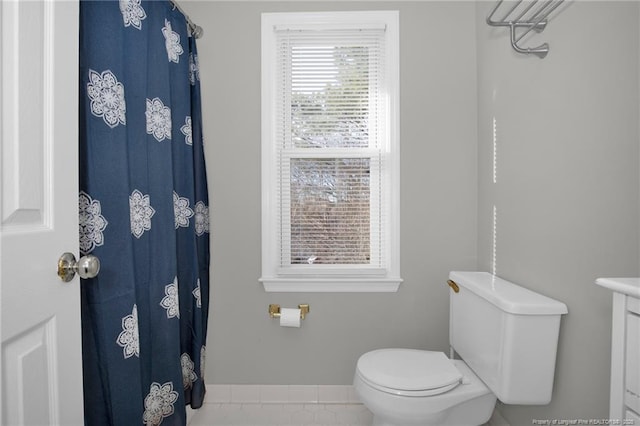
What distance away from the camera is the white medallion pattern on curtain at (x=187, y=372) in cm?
159

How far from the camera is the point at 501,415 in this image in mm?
1649

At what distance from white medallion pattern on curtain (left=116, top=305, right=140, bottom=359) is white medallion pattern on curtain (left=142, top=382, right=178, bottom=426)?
288 mm

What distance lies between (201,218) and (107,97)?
2.69 ft

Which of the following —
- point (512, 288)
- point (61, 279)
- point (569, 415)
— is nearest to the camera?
point (61, 279)

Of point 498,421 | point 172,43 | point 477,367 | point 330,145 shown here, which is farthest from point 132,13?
point 498,421

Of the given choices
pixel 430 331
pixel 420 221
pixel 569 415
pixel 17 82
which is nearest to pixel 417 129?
pixel 420 221

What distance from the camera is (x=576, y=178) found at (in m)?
1.13

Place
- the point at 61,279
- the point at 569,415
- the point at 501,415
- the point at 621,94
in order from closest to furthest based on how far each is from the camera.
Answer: the point at 61,279 < the point at 621,94 < the point at 569,415 < the point at 501,415

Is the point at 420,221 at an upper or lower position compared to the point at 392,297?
upper

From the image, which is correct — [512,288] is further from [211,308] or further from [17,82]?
[17,82]

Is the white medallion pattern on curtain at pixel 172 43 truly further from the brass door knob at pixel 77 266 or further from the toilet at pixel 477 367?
the toilet at pixel 477 367

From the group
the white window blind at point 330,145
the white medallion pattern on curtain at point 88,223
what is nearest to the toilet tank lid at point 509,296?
the white window blind at point 330,145

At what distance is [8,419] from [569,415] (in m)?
1.63

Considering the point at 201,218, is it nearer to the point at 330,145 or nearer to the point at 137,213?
the point at 137,213
